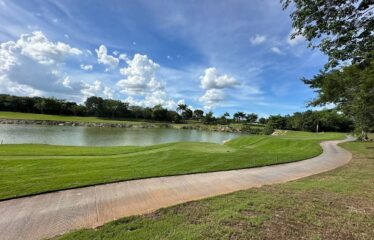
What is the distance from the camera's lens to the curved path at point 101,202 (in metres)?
3.91

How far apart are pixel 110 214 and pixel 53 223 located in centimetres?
95

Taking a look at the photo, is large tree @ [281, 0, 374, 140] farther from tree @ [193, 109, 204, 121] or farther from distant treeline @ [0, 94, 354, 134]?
tree @ [193, 109, 204, 121]

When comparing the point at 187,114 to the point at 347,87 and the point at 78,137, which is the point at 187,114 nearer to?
the point at 78,137

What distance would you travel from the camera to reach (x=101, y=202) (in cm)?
506

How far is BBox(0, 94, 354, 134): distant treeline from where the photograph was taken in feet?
224

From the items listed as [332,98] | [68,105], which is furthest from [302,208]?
[68,105]

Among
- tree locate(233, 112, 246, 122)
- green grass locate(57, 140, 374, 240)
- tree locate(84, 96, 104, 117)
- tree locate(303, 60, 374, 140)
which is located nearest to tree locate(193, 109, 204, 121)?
tree locate(233, 112, 246, 122)

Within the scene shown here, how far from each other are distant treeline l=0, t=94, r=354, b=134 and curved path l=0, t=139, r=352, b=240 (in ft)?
188

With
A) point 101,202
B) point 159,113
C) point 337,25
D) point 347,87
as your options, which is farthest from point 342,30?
point 159,113

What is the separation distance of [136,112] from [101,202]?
10299 cm

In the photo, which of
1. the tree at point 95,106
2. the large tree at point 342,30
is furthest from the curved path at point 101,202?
the tree at point 95,106

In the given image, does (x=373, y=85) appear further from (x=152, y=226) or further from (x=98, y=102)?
(x=98, y=102)

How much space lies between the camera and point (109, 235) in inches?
135

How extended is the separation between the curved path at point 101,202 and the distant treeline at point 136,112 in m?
57.3
